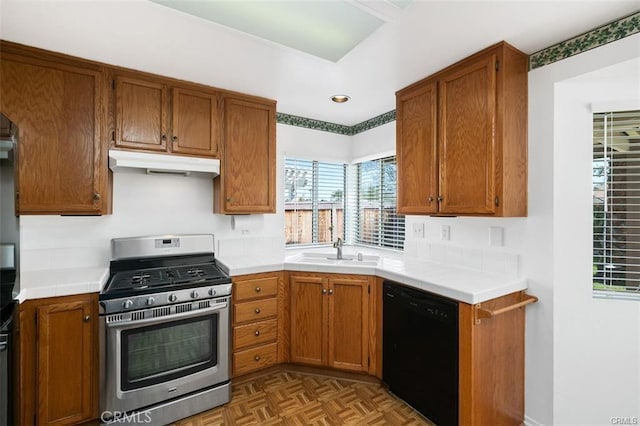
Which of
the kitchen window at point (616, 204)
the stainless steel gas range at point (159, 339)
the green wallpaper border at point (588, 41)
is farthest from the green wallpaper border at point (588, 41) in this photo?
the stainless steel gas range at point (159, 339)

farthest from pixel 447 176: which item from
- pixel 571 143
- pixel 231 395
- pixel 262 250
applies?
pixel 231 395

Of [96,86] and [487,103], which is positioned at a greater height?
[96,86]

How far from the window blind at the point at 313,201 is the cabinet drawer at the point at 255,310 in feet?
3.18

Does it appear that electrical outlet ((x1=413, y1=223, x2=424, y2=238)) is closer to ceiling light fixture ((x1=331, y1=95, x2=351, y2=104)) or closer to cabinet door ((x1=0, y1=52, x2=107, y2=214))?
ceiling light fixture ((x1=331, y1=95, x2=351, y2=104))

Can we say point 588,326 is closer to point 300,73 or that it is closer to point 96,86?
point 300,73

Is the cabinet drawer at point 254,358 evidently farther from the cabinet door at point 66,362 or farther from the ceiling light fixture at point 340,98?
the ceiling light fixture at point 340,98

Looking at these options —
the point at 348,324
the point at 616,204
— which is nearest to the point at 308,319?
the point at 348,324

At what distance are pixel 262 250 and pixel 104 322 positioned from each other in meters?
1.40

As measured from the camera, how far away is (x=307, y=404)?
7.07 ft

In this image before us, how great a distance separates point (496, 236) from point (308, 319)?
157 centimetres

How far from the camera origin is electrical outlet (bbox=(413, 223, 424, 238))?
8.75ft

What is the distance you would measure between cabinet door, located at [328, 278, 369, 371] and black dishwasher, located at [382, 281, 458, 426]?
0.17 m

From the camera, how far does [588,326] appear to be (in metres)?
1.82

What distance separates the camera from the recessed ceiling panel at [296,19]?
145cm
